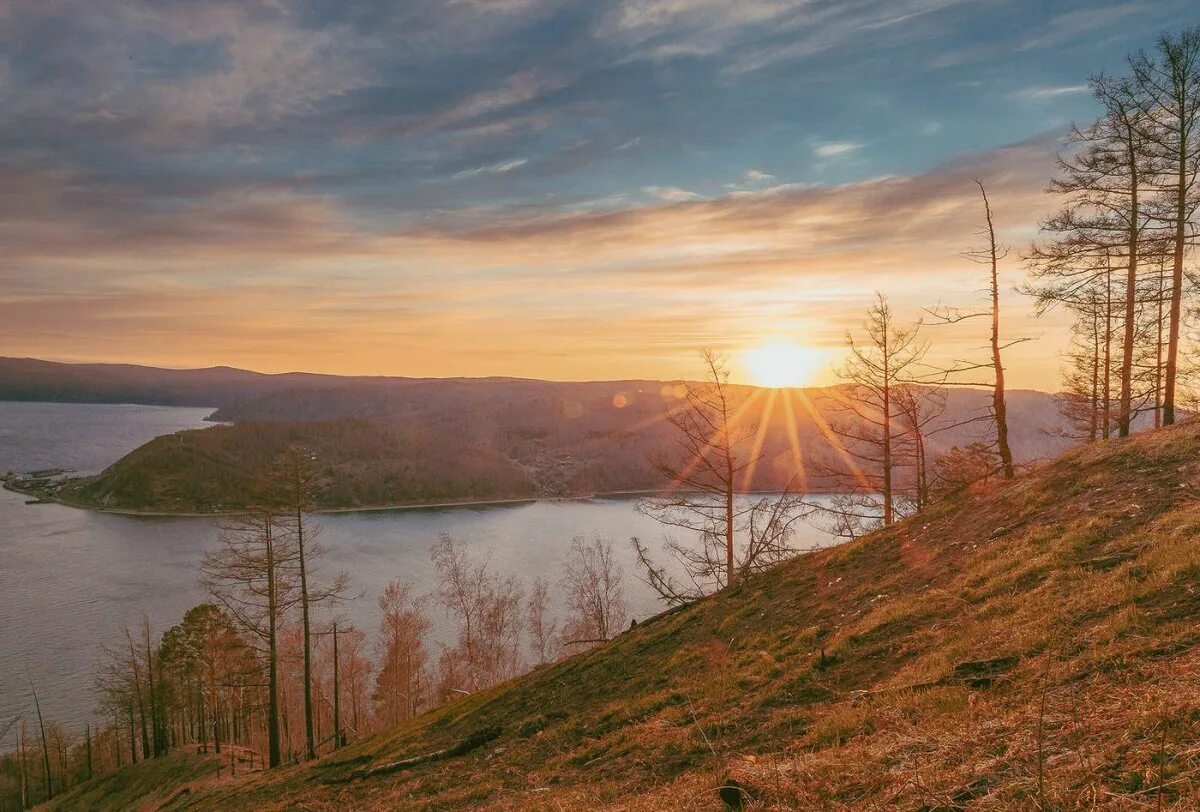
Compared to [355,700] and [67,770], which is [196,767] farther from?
[67,770]

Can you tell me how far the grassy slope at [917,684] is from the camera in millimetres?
5145

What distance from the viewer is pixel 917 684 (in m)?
7.65

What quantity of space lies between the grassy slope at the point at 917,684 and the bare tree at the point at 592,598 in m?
28.8

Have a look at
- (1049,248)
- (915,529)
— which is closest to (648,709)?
(915,529)

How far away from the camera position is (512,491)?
168 meters

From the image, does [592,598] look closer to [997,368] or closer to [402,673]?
[402,673]

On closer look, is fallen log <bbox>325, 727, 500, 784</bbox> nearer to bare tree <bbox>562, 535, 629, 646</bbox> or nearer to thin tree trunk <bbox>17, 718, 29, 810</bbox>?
bare tree <bbox>562, 535, 629, 646</bbox>

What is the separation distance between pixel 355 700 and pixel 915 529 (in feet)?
157

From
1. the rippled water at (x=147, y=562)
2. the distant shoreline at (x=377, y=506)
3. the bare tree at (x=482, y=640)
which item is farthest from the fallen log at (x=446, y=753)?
the distant shoreline at (x=377, y=506)

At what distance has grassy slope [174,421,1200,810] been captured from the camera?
5.14m

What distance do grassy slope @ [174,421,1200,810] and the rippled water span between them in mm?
46846

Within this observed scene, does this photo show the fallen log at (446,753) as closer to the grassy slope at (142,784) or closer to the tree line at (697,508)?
the tree line at (697,508)

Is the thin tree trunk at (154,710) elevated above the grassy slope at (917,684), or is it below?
below

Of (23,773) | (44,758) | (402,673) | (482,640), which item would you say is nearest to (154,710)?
(44,758)
